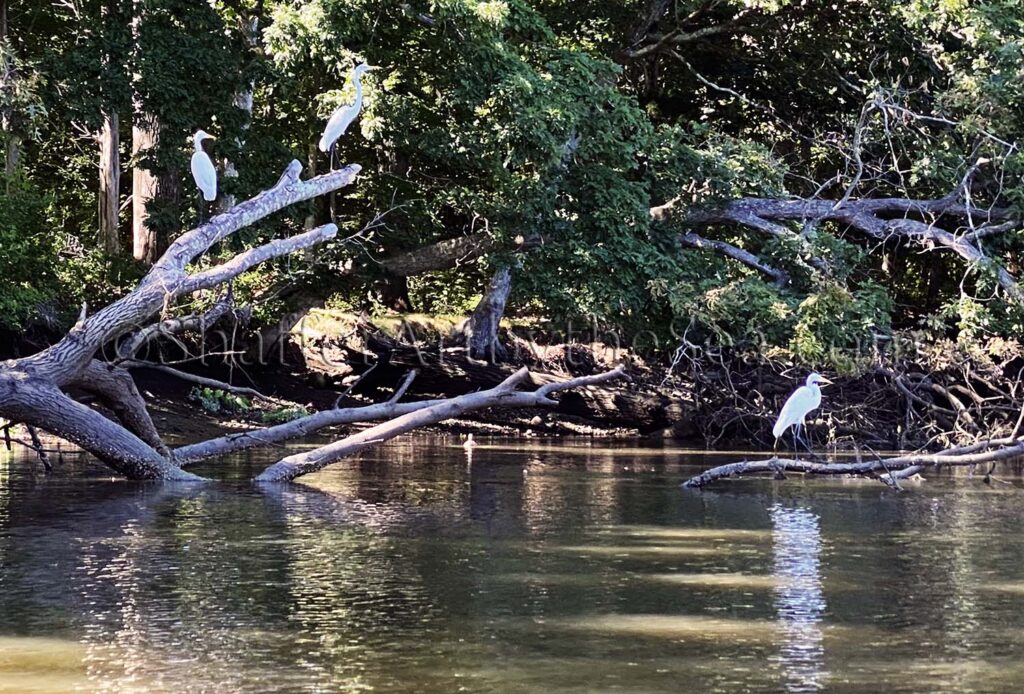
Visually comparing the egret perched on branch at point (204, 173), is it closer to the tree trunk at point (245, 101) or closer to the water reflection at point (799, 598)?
the tree trunk at point (245, 101)

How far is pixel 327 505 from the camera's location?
11953mm

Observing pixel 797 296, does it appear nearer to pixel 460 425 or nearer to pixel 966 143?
pixel 966 143

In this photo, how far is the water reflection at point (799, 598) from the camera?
6.03 m

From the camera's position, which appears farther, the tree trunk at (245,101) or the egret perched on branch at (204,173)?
the tree trunk at (245,101)

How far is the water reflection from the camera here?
19.8ft

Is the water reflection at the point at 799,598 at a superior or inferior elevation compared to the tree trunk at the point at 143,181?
inferior

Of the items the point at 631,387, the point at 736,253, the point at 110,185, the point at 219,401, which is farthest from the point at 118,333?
the point at 110,185

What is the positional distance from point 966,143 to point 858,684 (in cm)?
1516

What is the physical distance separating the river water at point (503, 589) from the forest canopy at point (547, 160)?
5.38 metres

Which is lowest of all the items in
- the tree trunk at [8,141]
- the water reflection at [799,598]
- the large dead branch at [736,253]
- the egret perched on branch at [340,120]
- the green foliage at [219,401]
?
the water reflection at [799,598]

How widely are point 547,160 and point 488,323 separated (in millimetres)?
4398

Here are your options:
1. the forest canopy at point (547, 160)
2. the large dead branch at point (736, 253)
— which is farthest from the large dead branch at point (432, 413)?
the large dead branch at point (736, 253)

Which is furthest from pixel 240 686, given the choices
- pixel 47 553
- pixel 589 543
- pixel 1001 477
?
pixel 1001 477

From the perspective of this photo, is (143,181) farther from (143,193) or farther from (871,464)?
(871,464)
